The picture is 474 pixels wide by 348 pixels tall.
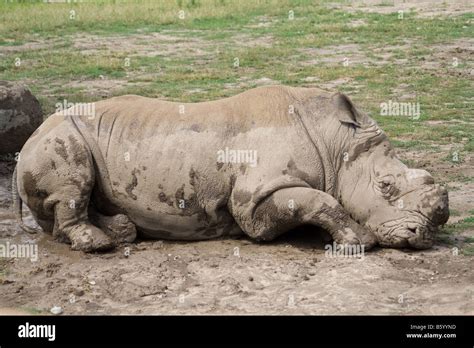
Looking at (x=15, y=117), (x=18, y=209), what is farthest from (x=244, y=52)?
(x=18, y=209)

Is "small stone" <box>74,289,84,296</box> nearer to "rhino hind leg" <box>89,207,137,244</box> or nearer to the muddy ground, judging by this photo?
the muddy ground

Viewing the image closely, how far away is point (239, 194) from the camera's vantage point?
27.3ft

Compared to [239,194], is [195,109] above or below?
above

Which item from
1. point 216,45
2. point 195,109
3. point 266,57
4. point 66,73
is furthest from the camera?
point 216,45

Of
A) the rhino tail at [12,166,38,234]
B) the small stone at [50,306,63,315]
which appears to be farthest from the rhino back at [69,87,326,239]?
the small stone at [50,306,63,315]

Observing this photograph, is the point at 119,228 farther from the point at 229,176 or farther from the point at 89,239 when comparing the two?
the point at 229,176

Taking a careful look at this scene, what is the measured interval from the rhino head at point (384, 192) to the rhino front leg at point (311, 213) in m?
0.21

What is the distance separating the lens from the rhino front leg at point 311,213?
8156mm

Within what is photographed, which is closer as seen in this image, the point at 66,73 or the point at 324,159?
the point at 324,159

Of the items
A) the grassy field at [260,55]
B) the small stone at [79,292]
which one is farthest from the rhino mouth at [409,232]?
the small stone at [79,292]

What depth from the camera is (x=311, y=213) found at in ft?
26.8
